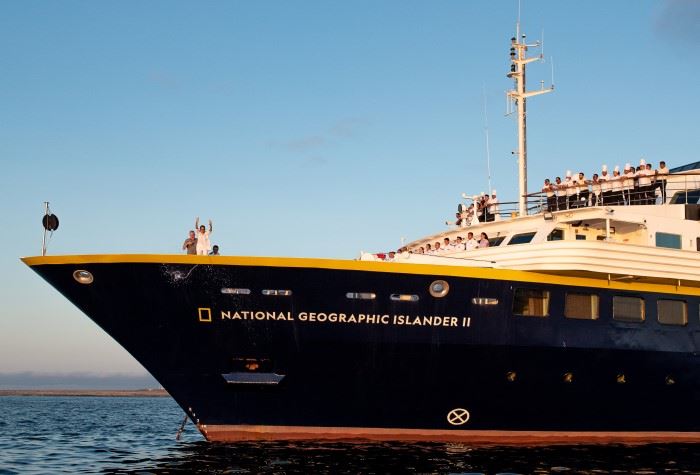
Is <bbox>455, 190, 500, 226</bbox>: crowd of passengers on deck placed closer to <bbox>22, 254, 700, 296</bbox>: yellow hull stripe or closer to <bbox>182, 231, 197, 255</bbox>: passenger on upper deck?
<bbox>22, 254, 700, 296</bbox>: yellow hull stripe

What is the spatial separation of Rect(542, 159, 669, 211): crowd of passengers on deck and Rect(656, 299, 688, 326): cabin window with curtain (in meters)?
3.97

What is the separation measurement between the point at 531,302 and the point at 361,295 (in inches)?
197

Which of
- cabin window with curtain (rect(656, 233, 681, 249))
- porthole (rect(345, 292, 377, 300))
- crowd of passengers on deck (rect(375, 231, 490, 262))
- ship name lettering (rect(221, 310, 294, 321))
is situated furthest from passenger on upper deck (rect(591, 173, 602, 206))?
ship name lettering (rect(221, 310, 294, 321))

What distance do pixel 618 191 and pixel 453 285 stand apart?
29.4ft

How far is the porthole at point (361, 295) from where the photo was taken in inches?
Answer: 862

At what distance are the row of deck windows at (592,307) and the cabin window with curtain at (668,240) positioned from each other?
1.78 metres

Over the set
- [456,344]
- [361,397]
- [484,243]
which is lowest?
[361,397]

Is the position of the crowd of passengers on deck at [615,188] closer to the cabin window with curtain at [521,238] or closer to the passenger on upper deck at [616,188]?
the passenger on upper deck at [616,188]

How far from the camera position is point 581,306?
23.8 m

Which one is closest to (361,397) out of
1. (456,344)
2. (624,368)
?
(456,344)

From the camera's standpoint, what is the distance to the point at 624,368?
24031 millimetres

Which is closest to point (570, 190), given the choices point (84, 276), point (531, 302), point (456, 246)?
point (456, 246)

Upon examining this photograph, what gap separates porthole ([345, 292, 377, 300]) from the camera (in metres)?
21.9

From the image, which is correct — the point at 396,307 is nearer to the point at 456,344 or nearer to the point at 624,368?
the point at 456,344
